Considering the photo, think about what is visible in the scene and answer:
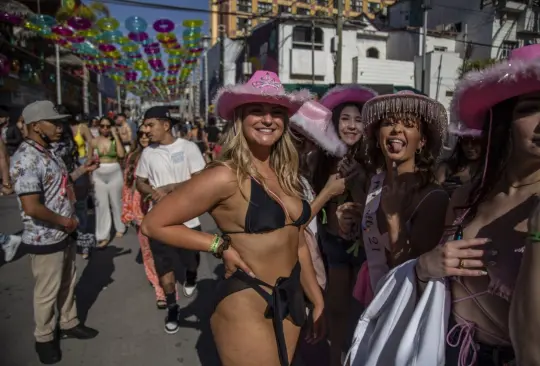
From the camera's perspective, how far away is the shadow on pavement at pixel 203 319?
10.9ft

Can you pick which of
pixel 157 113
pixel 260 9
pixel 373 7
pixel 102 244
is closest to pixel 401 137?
pixel 157 113

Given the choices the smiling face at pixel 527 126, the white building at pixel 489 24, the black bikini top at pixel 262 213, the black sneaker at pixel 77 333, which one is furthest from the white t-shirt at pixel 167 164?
the white building at pixel 489 24

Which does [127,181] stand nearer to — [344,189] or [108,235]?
[108,235]

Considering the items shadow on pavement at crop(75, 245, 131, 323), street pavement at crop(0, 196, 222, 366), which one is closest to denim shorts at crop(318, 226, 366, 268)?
street pavement at crop(0, 196, 222, 366)

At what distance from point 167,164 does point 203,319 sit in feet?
5.31

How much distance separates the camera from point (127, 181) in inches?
201

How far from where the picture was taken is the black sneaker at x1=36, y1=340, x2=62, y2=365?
310 cm

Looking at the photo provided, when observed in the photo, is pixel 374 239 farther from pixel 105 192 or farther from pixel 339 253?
pixel 105 192

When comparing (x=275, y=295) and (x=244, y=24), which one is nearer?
(x=275, y=295)

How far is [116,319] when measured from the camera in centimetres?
391

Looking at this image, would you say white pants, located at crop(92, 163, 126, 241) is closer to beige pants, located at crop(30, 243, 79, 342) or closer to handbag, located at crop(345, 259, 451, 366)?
beige pants, located at crop(30, 243, 79, 342)

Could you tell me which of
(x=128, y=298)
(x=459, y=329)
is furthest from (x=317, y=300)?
(x=128, y=298)

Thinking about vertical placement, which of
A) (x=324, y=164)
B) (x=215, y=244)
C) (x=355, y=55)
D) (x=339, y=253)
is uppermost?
(x=355, y=55)

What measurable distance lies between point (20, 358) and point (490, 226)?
358 centimetres
